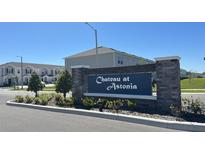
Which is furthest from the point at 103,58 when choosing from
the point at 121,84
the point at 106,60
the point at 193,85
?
the point at 121,84

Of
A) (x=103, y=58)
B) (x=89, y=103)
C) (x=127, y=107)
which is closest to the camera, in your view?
(x=127, y=107)

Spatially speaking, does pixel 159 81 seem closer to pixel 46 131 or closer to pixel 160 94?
pixel 160 94

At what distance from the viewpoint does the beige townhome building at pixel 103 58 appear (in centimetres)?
3784

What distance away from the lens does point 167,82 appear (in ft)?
33.0

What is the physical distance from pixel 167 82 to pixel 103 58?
95.2 feet

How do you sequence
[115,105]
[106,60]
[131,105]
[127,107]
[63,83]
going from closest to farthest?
[115,105] < [131,105] < [127,107] < [63,83] < [106,60]

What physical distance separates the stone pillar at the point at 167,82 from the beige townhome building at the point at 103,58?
81.9 feet

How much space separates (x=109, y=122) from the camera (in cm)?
855

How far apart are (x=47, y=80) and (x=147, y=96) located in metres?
68.5

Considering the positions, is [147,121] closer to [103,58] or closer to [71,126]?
[71,126]

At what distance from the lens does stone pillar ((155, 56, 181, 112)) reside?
984 cm

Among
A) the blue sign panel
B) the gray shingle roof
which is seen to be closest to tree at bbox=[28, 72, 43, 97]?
the blue sign panel

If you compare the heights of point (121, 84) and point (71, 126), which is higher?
point (121, 84)

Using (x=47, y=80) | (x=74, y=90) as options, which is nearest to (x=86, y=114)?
(x=74, y=90)
